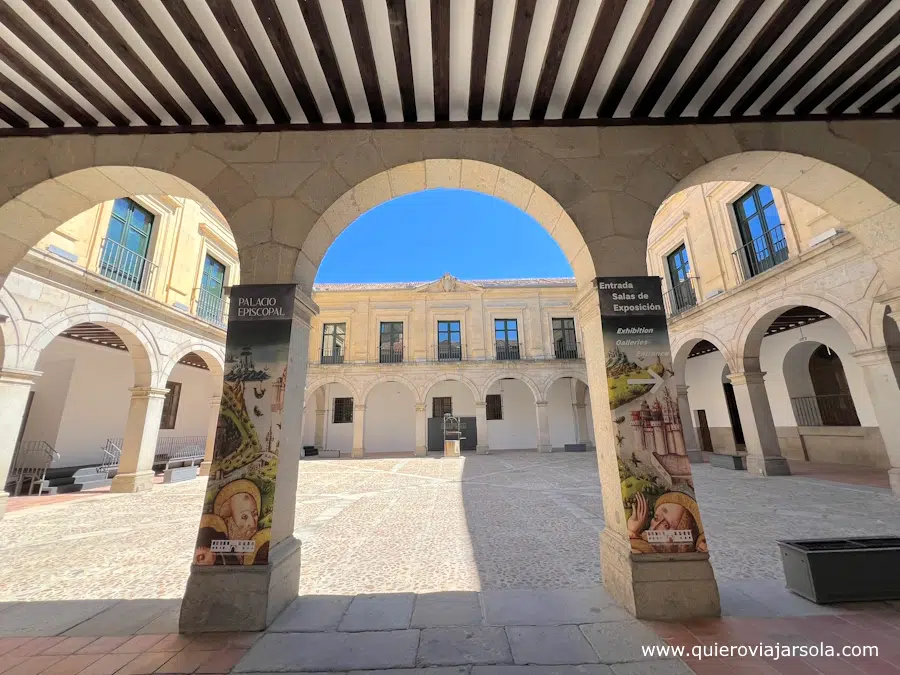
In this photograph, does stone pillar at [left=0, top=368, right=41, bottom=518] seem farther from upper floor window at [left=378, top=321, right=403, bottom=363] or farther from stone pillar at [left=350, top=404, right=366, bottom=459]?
upper floor window at [left=378, top=321, right=403, bottom=363]

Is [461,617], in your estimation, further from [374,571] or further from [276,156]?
[276,156]

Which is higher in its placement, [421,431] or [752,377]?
[752,377]

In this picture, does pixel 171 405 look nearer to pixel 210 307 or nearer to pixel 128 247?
pixel 210 307

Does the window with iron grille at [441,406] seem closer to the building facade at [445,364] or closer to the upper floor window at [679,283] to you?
the building facade at [445,364]

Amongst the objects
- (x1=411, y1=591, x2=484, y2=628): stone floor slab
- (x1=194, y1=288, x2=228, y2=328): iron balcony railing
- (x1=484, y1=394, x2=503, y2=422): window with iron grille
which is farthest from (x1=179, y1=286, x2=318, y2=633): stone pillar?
(x1=484, y1=394, x2=503, y2=422): window with iron grille

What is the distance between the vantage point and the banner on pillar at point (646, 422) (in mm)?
2662

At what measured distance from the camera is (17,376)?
5930 mm

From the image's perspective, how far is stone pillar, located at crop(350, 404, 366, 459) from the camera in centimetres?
1658

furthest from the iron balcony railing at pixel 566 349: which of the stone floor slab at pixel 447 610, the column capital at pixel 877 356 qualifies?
the stone floor slab at pixel 447 610

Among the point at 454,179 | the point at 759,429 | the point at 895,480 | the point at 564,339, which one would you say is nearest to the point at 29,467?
the point at 454,179

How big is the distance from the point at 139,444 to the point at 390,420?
39.9 feet

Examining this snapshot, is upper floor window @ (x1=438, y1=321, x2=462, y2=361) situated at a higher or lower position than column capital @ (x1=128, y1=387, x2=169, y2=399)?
higher

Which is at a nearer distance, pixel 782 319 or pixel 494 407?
pixel 782 319

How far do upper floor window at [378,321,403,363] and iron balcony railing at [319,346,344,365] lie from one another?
6.45 feet
